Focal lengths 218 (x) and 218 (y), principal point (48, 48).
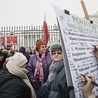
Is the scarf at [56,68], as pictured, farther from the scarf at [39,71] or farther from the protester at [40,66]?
the scarf at [39,71]

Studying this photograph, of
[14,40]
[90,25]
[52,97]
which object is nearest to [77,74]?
[90,25]

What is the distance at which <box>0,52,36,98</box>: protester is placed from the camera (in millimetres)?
2260

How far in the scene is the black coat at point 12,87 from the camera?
7.38ft

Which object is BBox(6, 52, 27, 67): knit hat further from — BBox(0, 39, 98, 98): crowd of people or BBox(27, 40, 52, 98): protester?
BBox(27, 40, 52, 98): protester

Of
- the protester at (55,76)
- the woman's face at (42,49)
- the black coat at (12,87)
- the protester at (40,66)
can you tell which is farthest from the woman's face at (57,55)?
the woman's face at (42,49)

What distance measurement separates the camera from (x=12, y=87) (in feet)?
7.46

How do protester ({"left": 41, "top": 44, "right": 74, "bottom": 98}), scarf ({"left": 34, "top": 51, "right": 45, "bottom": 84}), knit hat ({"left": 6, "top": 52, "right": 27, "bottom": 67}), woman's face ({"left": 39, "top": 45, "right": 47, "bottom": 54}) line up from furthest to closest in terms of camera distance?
woman's face ({"left": 39, "top": 45, "right": 47, "bottom": 54}), scarf ({"left": 34, "top": 51, "right": 45, "bottom": 84}), knit hat ({"left": 6, "top": 52, "right": 27, "bottom": 67}), protester ({"left": 41, "top": 44, "right": 74, "bottom": 98})

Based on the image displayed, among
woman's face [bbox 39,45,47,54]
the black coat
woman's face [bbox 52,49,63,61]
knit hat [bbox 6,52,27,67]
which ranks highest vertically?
woman's face [bbox 39,45,47,54]

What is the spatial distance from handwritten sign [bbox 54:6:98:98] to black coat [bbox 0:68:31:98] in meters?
0.81

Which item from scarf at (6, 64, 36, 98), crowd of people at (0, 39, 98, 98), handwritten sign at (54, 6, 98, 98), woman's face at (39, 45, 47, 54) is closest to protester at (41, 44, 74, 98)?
crowd of people at (0, 39, 98, 98)

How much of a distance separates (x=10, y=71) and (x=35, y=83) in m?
1.71

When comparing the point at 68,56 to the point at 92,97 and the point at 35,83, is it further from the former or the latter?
the point at 35,83

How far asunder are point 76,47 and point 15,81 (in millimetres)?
914

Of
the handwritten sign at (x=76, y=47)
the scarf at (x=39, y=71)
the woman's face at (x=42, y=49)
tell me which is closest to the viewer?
the handwritten sign at (x=76, y=47)
